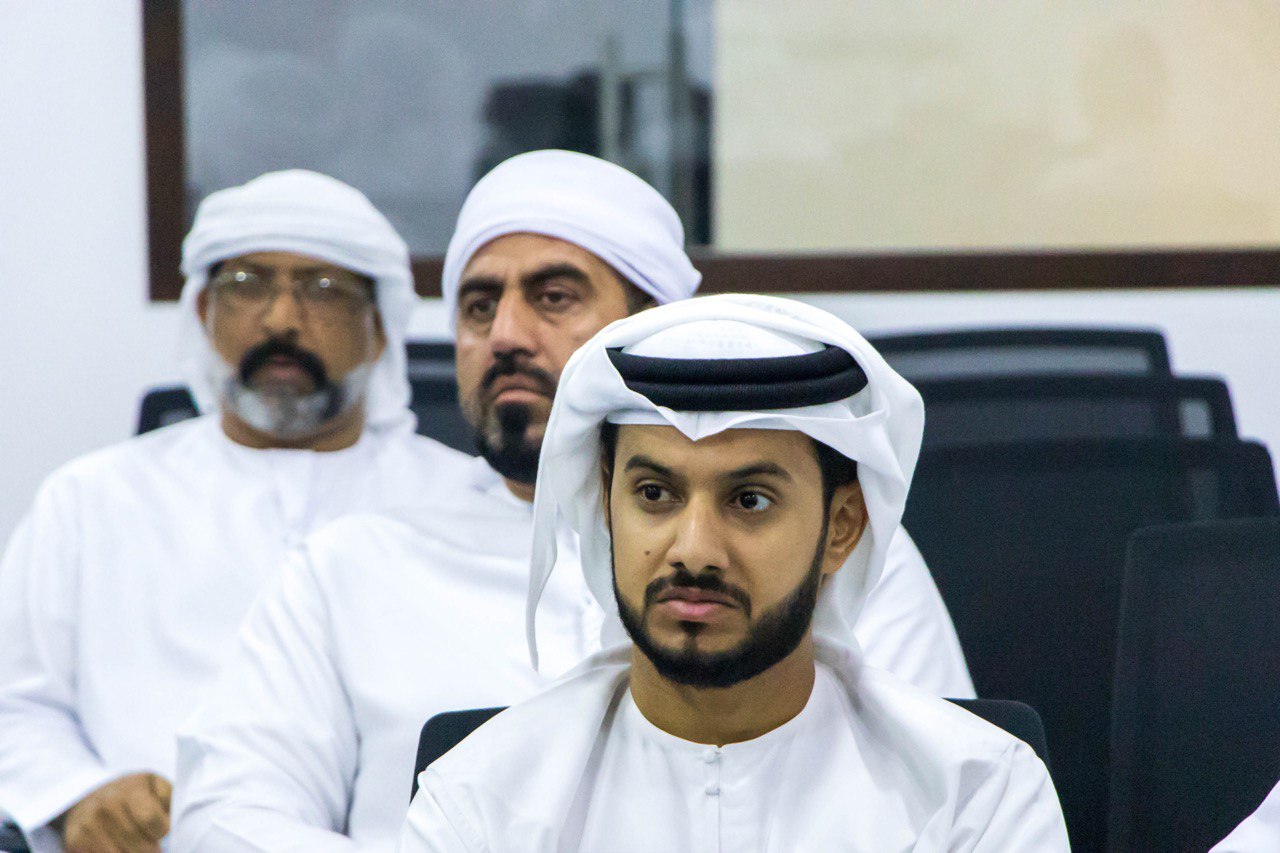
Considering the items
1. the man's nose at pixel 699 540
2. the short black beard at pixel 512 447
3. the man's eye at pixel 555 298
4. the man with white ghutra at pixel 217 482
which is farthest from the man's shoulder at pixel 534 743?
the man with white ghutra at pixel 217 482

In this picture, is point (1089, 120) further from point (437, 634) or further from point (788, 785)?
point (788, 785)

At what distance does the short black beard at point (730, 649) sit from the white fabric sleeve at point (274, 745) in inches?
27.4

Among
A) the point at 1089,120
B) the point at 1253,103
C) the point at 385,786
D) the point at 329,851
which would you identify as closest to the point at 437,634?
the point at 385,786

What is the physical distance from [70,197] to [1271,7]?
2.91 metres

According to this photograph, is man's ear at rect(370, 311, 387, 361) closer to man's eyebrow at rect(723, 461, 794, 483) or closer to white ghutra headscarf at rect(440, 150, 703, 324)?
white ghutra headscarf at rect(440, 150, 703, 324)

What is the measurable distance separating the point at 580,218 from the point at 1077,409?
95cm

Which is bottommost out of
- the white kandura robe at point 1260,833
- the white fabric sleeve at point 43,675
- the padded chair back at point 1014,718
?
the white fabric sleeve at point 43,675

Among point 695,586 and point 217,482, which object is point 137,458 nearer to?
point 217,482

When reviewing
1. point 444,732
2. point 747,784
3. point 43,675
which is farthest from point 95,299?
point 747,784

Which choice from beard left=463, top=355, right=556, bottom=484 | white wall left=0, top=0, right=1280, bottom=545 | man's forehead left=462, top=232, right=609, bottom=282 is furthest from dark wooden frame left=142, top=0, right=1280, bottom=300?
beard left=463, top=355, right=556, bottom=484

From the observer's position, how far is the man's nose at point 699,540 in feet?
4.80

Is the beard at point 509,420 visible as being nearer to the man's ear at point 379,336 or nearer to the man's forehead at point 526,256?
the man's forehead at point 526,256

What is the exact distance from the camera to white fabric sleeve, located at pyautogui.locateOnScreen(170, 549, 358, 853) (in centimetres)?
212

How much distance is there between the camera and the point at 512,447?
2.50 meters
